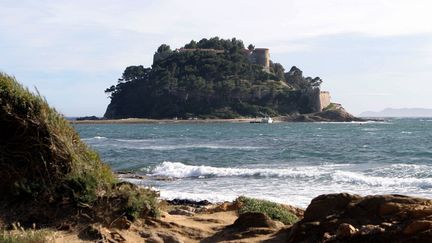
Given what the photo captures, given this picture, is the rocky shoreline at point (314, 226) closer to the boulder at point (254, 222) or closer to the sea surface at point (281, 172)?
the boulder at point (254, 222)

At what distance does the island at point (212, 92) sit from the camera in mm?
137500

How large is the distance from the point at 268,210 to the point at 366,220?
3260 millimetres

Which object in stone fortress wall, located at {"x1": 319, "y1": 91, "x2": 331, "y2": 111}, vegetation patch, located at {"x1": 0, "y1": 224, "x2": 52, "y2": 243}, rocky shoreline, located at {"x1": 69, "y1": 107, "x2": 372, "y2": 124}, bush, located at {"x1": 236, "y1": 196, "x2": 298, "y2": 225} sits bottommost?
bush, located at {"x1": 236, "y1": 196, "x2": 298, "y2": 225}

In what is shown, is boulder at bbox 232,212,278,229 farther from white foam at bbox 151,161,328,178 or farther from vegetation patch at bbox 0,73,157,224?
white foam at bbox 151,161,328,178

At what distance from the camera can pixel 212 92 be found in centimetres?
13850

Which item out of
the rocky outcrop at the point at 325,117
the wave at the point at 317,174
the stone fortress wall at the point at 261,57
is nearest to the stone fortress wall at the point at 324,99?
the rocky outcrop at the point at 325,117

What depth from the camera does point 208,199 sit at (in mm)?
16375

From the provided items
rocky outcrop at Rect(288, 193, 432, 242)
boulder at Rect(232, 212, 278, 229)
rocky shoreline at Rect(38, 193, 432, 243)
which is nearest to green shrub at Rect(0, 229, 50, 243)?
rocky shoreline at Rect(38, 193, 432, 243)

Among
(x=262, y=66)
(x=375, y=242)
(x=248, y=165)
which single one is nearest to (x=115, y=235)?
(x=375, y=242)

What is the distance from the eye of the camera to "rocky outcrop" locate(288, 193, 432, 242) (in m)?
5.57

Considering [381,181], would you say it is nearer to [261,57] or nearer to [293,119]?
[293,119]

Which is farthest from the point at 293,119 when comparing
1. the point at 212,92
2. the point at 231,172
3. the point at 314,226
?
the point at 314,226

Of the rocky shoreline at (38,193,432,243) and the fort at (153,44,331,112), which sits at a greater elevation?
the fort at (153,44,331,112)

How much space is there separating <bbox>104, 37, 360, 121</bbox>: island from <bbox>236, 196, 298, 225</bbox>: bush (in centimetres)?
12200
